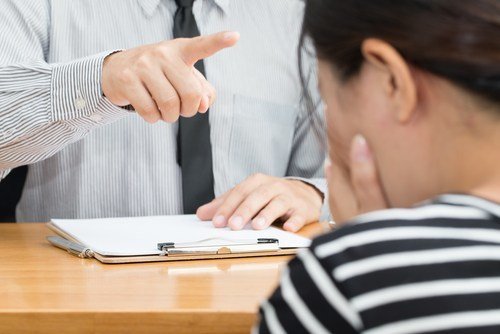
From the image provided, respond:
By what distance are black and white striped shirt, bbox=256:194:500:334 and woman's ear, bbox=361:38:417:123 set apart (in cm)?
9

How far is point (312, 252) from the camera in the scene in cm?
62

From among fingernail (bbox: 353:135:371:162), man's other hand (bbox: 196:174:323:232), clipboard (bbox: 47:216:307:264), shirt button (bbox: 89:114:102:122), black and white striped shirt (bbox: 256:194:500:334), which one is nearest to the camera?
black and white striped shirt (bbox: 256:194:500:334)

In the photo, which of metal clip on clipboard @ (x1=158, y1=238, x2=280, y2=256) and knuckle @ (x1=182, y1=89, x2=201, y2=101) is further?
knuckle @ (x1=182, y1=89, x2=201, y2=101)

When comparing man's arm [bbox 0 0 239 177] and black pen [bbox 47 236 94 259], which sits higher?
man's arm [bbox 0 0 239 177]

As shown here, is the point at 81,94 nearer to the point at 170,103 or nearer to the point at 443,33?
the point at 170,103

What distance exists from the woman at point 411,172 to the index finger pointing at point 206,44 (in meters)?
0.43

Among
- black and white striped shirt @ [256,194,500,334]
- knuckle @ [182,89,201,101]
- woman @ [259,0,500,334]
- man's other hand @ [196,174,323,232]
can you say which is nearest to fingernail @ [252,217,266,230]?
man's other hand @ [196,174,323,232]

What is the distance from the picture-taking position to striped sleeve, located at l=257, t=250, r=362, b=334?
1.97 feet

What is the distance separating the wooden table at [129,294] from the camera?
2.86 ft

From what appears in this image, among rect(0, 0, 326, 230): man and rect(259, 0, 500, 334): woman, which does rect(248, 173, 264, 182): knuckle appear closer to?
rect(0, 0, 326, 230): man

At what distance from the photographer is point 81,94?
4.60 feet

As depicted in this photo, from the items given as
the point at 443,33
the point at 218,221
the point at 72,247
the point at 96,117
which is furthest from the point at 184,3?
the point at 443,33

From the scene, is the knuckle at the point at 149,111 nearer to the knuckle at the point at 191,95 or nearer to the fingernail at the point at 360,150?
the knuckle at the point at 191,95

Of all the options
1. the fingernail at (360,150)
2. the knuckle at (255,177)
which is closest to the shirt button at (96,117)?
the knuckle at (255,177)
